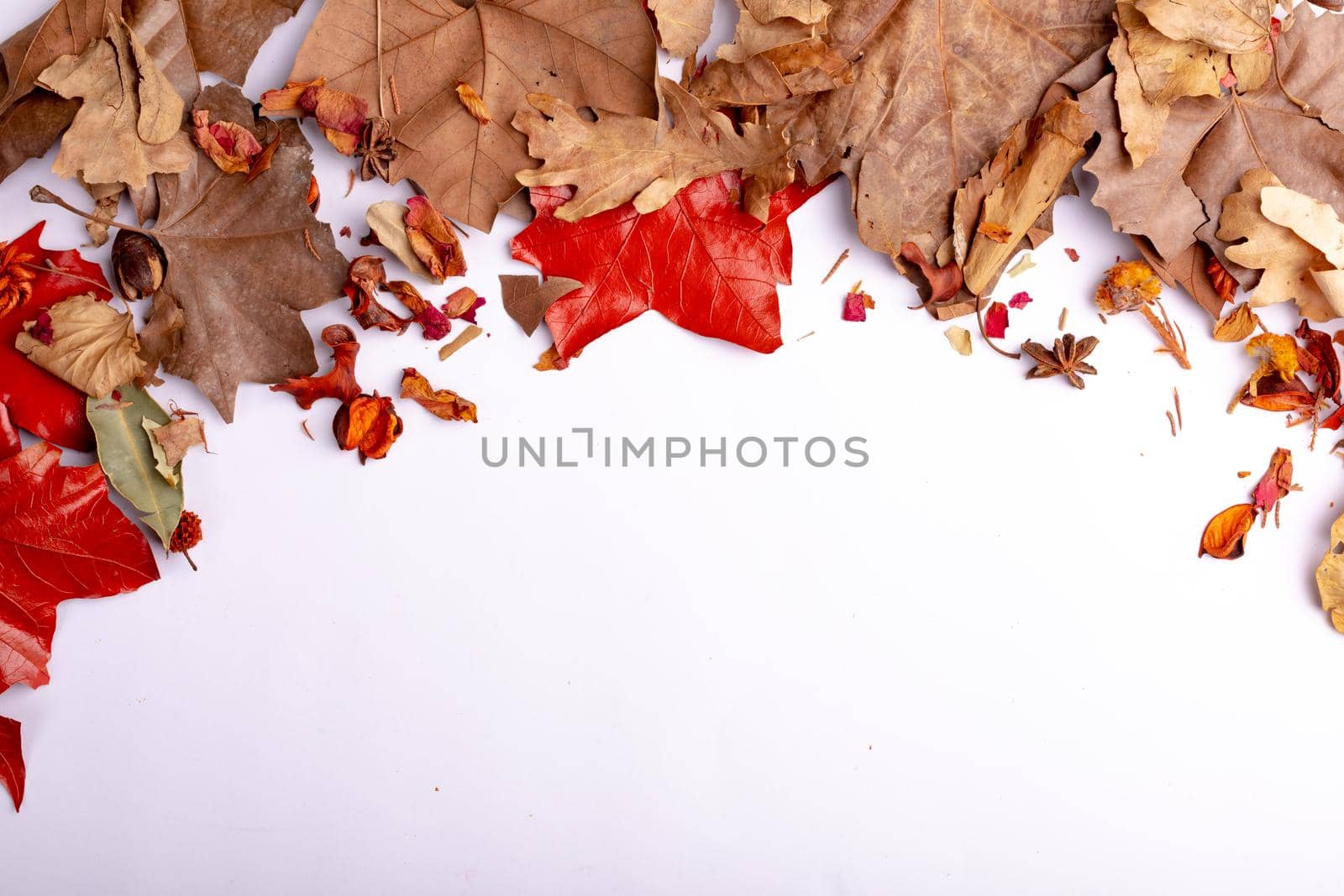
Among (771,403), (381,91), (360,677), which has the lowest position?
(360,677)

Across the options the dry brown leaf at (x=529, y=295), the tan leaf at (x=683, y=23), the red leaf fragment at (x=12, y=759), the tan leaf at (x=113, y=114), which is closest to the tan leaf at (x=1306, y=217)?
the tan leaf at (x=683, y=23)

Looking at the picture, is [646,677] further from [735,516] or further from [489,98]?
[489,98]

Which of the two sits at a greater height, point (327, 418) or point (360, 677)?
point (327, 418)

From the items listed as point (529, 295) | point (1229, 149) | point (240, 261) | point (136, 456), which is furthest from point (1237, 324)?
point (136, 456)

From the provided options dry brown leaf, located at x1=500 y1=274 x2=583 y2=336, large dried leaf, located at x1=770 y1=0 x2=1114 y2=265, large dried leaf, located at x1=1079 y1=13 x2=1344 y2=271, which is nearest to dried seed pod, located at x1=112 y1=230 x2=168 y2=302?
dry brown leaf, located at x1=500 y1=274 x2=583 y2=336

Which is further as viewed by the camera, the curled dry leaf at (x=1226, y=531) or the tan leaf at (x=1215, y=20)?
the curled dry leaf at (x=1226, y=531)

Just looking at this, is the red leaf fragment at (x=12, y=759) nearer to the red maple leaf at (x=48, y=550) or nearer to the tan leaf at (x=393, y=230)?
the red maple leaf at (x=48, y=550)

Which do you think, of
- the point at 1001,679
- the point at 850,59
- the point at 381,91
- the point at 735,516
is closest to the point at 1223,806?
the point at 1001,679
